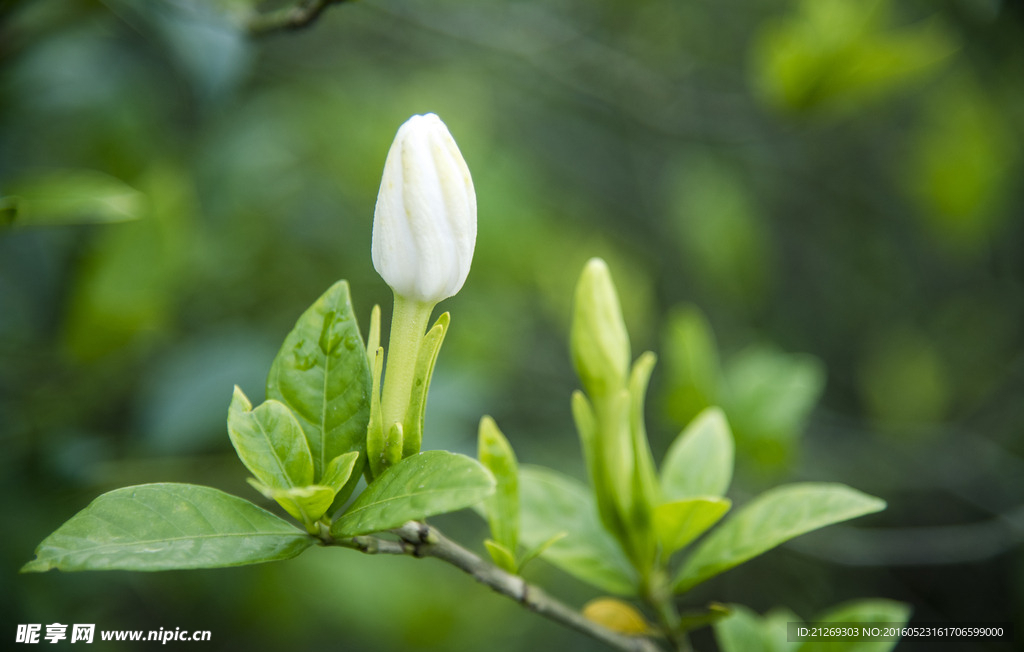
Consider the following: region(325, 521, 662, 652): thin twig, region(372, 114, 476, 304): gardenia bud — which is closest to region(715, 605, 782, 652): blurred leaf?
region(325, 521, 662, 652): thin twig

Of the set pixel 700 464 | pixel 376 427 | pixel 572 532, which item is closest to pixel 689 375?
pixel 700 464

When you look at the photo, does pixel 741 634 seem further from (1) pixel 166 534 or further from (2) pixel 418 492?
(1) pixel 166 534

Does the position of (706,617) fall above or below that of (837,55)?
below

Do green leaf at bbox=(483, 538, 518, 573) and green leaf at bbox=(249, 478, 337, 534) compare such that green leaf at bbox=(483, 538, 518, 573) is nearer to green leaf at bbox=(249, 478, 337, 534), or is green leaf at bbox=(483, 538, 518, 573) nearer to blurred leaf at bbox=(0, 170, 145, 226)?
green leaf at bbox=(249, 478, 337, 534)

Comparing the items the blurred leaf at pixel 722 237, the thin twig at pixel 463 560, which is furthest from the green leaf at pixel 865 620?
the blurred leaf at pixel 722 237

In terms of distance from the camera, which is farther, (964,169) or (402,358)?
(964,169)

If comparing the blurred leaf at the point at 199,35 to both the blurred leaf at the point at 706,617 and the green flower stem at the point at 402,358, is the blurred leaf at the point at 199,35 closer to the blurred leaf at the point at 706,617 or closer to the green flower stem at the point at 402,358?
the green flower stem at the point at 402,358

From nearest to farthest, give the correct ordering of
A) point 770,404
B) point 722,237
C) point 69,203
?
point 69,203 < point 770,404 < point 722,237
